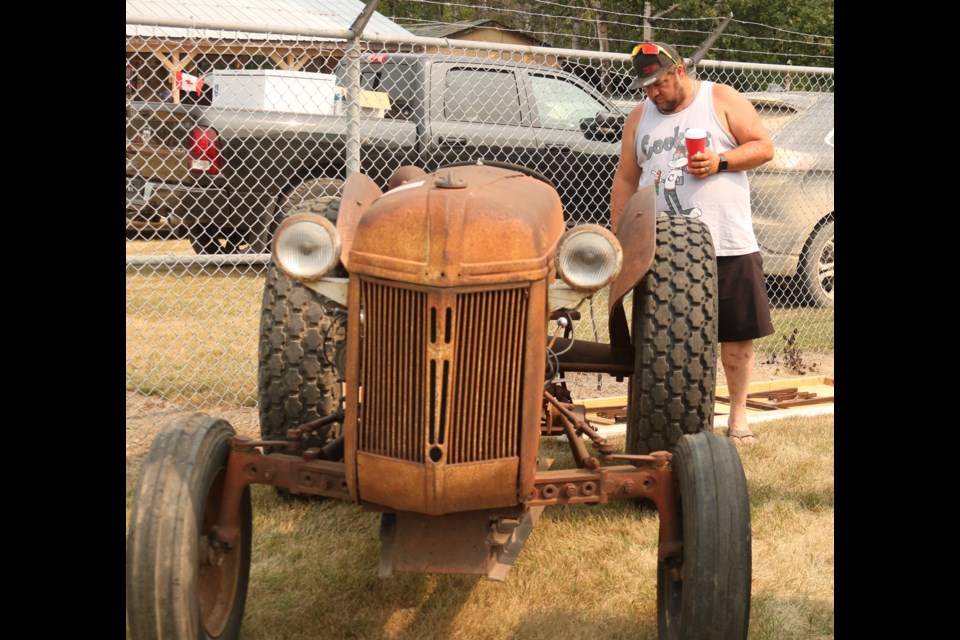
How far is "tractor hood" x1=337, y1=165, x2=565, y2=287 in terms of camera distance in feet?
9.01

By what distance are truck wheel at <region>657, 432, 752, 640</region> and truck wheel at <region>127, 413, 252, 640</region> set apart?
1.35 m

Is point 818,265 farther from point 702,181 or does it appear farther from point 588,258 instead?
point 588,258

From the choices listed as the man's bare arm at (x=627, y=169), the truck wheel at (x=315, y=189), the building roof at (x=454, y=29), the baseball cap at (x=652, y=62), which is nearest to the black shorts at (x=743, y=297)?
the man's bare arm at (x=627, y=169)

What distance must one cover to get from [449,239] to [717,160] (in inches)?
99.4

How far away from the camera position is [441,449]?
2.79 meters

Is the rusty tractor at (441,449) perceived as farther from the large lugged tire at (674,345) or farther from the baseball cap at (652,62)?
the baseball cap at (652,62)

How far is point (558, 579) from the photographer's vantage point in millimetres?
3875

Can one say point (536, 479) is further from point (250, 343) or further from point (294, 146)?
point (294, 146)

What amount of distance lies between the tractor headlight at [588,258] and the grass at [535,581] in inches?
48.7

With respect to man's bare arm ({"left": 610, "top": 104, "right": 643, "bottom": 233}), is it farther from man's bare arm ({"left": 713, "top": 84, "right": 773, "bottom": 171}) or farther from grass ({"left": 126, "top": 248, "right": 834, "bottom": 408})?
grass ({"left": 126, "top": 248, "right": 834, "bottom": 408})

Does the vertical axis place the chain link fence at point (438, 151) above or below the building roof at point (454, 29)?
below

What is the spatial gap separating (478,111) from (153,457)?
6088 millimetres

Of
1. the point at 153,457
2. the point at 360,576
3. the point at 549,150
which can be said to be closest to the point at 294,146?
the point at 549,150

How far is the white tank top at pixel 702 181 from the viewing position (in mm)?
5039
